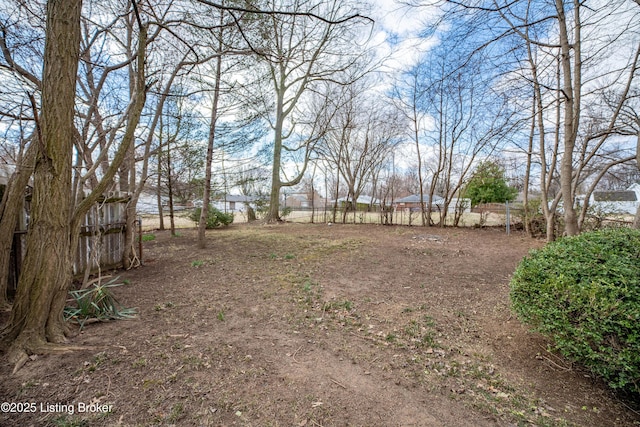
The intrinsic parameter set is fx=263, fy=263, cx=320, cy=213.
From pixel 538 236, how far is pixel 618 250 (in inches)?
316

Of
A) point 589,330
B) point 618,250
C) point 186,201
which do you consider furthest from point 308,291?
point 186,201

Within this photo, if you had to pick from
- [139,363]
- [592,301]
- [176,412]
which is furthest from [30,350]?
[592,301]

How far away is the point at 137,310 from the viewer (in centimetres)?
281

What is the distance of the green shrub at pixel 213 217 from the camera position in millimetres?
10498

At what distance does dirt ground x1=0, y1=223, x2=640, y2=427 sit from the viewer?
1.49m

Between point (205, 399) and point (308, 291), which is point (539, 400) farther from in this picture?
point (308, 291)

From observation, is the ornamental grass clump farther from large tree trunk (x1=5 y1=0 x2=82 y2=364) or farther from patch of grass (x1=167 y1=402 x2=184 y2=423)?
patch of grass (x1=167 y1=402 x2=184 y2=423)

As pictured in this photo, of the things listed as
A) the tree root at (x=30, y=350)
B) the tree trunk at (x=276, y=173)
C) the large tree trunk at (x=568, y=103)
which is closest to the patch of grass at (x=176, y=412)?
the tree root at (x=30, y=350)

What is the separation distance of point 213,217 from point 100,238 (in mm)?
6752

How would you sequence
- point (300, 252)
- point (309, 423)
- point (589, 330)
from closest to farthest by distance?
point (309, 423) < point (589, 330) < point (300, 252)

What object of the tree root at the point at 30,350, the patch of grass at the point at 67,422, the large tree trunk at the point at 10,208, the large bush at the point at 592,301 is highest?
the large tree trunk at the point at 10,208

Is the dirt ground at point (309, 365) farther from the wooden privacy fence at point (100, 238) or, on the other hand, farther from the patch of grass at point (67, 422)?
the wooden privacy fence at point (100, 238)

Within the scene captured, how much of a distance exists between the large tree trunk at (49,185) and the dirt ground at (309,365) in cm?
34

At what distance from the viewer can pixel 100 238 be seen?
3.92 metres
